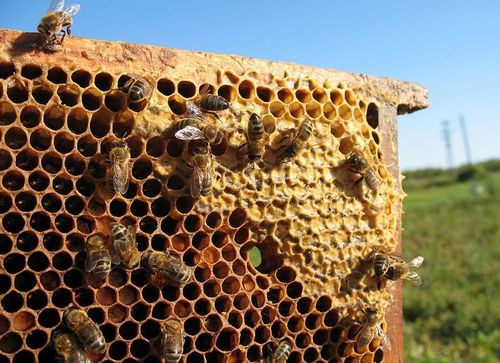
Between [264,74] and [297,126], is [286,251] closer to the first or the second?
[297,126]

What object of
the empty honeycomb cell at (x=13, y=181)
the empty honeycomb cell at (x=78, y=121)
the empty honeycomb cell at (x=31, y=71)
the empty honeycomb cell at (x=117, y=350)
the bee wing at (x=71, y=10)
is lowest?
the empty honeycomb cell at (x=117, y=350)

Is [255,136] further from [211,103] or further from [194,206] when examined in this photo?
[194,206]

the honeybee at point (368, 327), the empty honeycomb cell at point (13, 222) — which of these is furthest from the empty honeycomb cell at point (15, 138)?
the honeybee at point (368, 327)

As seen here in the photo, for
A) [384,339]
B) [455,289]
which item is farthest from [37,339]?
[455,289]

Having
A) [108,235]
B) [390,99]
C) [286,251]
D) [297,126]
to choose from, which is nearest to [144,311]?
[108,235]

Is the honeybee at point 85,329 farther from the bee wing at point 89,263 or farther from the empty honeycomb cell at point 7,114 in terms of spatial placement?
the empty honeycomb cell at point 7,114

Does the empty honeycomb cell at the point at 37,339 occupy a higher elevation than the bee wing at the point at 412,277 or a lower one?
lower
